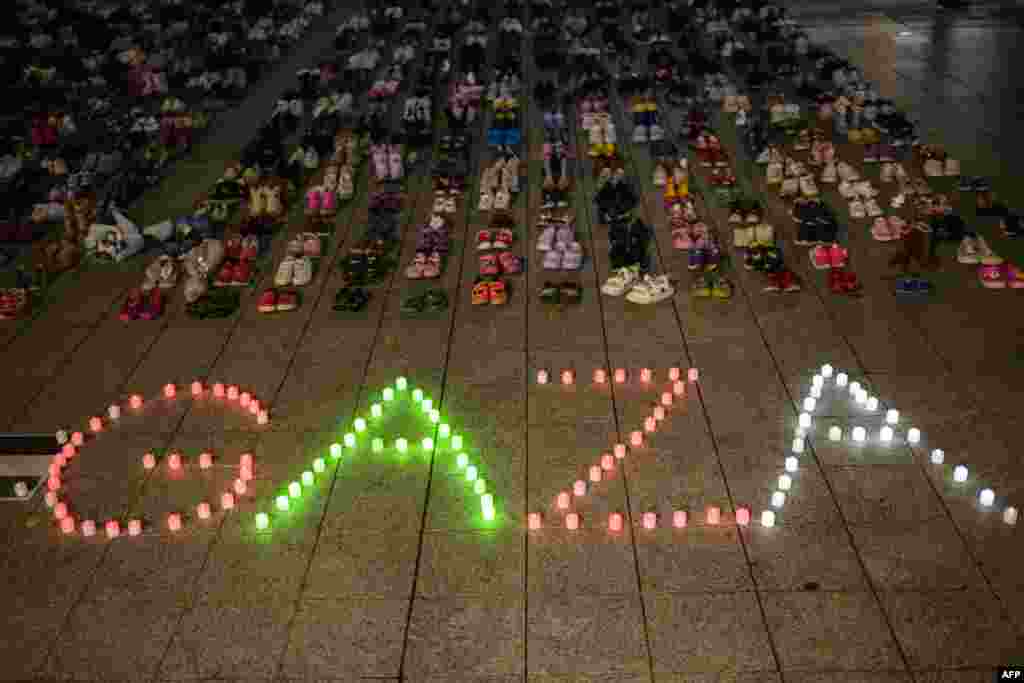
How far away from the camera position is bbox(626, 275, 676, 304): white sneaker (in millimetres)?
11586

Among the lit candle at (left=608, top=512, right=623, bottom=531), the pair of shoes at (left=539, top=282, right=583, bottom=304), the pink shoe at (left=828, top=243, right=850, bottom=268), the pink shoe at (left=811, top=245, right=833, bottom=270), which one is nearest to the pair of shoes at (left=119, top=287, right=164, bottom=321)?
the pair of shoes at (left=539, top=282, right=583, bottom=304)

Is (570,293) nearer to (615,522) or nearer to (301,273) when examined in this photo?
(301,273)

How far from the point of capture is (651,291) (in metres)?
11.6

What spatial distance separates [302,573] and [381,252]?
573 centimetres

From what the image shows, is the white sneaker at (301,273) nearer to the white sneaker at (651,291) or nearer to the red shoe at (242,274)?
the red shoe at (242,274)

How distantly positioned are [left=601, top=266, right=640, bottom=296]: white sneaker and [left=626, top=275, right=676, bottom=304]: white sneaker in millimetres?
103

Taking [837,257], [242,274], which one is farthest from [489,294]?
[837,257]

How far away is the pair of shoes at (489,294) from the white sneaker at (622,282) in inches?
43.2

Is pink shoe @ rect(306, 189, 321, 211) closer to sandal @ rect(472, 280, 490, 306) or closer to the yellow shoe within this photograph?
sandal @ rect(472, 280, 490, 306)

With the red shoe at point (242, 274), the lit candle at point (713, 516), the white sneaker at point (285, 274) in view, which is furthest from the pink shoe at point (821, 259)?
the red shoe at point (242, 274)

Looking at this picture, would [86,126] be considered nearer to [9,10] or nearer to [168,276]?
[168,276]

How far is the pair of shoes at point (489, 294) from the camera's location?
11672 mm

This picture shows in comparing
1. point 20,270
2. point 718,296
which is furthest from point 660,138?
point 20,270

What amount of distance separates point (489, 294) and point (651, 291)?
169cm
